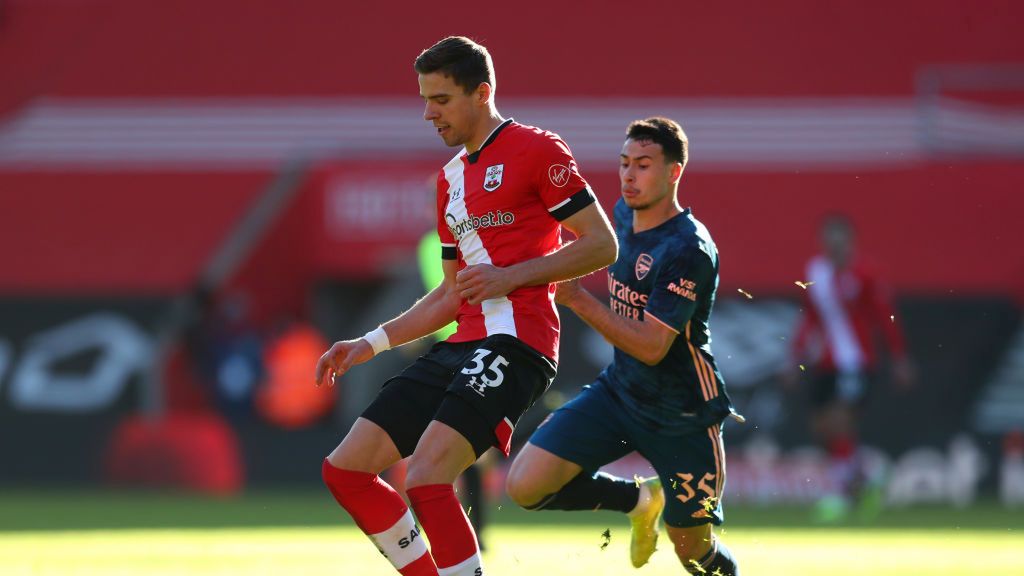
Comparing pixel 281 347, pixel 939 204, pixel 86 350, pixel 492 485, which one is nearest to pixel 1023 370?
pixel 939 204

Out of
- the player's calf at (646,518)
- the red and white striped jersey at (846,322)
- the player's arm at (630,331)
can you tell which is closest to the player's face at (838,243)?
the red and white striped jersey at (846,322)

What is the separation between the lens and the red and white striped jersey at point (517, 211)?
20.8 feet

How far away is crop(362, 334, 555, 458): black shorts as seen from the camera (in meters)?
6.21

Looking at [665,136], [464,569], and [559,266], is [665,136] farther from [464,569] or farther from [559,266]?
[464,569]

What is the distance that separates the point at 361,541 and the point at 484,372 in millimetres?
5130

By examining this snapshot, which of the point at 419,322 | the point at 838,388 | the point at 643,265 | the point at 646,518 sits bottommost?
the point at 838,388

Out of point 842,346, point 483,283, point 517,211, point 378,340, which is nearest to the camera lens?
point 483,283

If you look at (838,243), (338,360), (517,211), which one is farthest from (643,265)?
(838,243)

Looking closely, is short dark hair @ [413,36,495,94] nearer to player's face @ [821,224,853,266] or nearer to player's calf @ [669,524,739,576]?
player's calf @ [669,524,739,576]

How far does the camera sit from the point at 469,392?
6.20 m

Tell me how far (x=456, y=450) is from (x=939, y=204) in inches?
433

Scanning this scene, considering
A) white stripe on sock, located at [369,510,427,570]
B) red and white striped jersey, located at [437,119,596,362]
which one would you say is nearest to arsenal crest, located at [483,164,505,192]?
red and white striped jersey, located at [437,119,596,362]

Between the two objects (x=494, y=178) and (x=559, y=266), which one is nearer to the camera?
(x=559, y=266)

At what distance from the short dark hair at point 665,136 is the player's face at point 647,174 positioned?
0.02 metres
